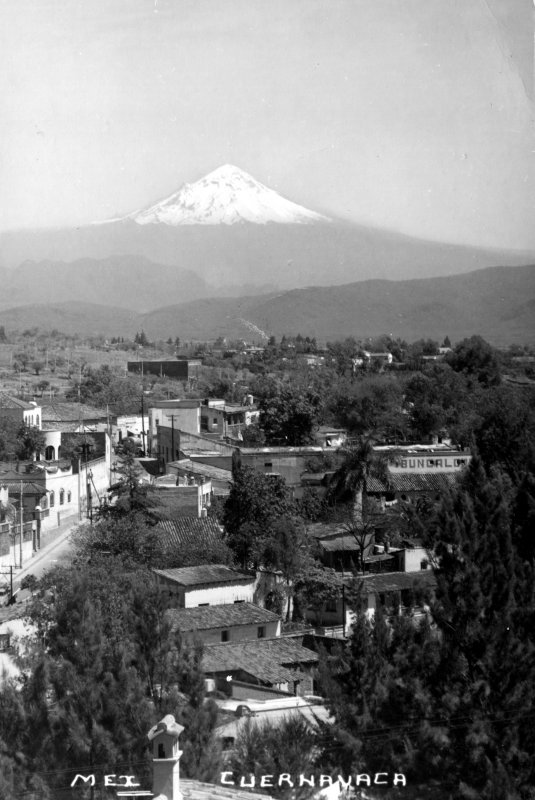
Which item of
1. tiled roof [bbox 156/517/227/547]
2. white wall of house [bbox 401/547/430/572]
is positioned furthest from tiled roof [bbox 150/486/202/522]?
white wall of house [bbox 401/547/430/572]

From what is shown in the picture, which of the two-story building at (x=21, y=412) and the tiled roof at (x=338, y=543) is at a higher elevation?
the two-story building at (x=21, y=412)

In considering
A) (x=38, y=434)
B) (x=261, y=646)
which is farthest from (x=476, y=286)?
(x=261, y=646)

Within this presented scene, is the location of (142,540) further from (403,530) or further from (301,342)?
(301,342)

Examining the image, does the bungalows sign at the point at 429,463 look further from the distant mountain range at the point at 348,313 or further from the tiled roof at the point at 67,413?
the distant mountain range at the point at 348,313

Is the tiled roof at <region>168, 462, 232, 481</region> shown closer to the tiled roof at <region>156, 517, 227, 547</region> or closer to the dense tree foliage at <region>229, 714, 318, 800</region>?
the tiled roof at <region>156, 517, 227, 547</region>

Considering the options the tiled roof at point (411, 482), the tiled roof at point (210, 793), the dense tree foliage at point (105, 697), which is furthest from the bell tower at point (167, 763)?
the tiled roof at point (411, 482)

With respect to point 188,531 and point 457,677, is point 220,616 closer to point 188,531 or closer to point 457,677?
point 188,531
